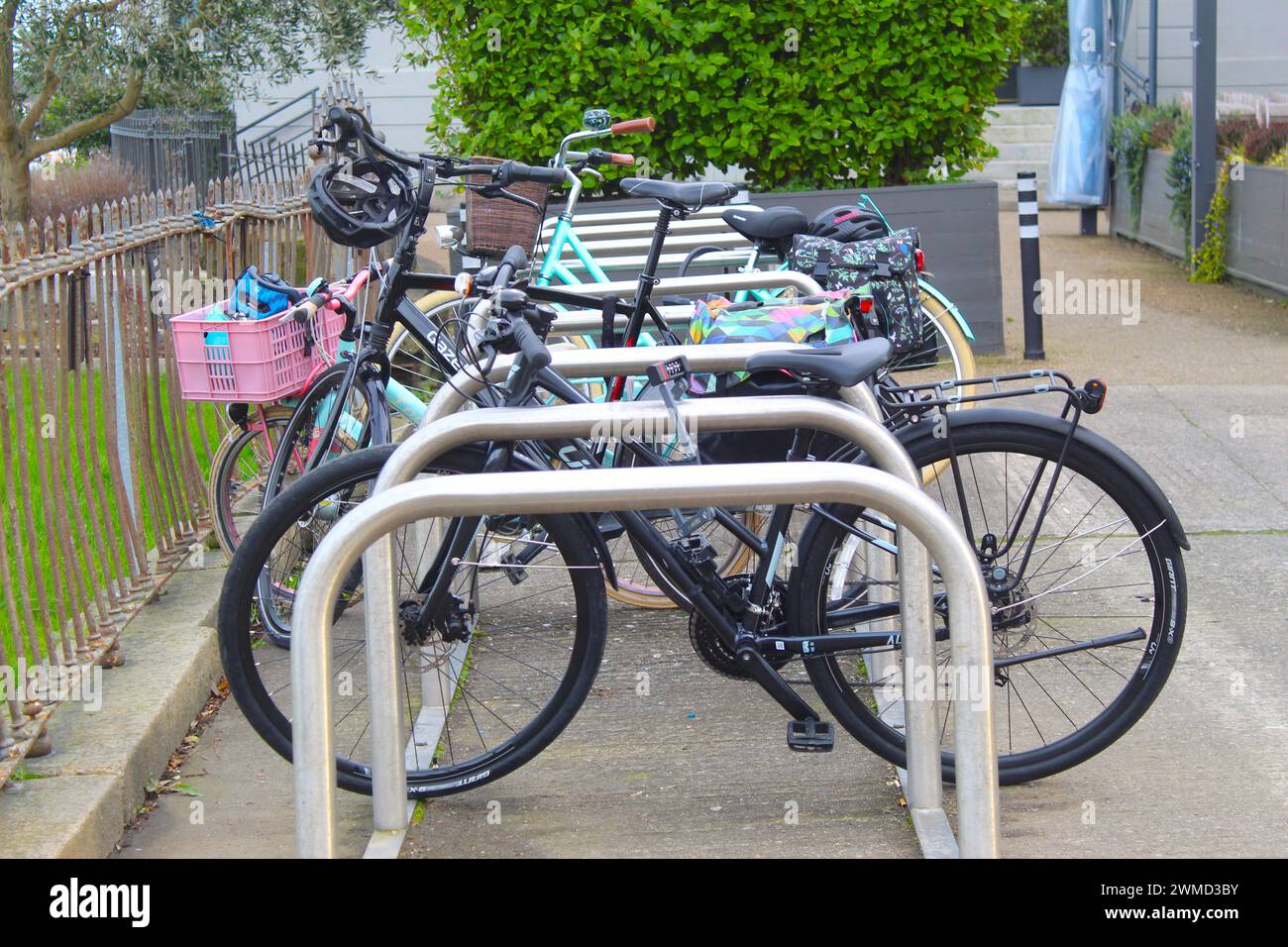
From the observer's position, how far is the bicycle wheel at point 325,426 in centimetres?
439

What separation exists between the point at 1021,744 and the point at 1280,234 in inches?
287

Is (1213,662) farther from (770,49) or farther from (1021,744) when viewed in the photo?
(770,49)

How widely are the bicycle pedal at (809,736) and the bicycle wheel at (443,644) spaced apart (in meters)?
0.51

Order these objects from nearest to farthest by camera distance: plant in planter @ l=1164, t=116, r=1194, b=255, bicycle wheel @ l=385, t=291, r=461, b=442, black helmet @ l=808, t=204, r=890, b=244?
black helmet @ l=808, t=204, r=890, b=244 → bicycle wheel @ l=385, t=291, r=461, b=442 → plant in planter @ l=1164, t=116, r=1194, b=255

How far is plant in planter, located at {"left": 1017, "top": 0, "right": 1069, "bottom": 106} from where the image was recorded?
20625mm

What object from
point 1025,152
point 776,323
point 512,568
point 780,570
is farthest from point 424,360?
point 1025,152

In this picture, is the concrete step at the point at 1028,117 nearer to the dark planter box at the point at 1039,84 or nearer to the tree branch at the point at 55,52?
the dark planter box at the point at 1039,84

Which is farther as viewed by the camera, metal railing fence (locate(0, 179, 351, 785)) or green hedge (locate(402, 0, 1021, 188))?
green hedge (locate(402, 0, 1021, 188))

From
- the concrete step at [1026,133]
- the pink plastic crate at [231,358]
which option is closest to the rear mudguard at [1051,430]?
the pink plastic crate at [231,358]

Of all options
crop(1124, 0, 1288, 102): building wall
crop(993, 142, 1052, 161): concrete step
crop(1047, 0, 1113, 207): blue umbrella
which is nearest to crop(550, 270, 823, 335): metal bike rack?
crop(1047, 0, 1113, 207): blue umbrella

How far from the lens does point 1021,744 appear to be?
12.7 feet

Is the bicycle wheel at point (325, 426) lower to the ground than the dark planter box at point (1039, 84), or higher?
lower

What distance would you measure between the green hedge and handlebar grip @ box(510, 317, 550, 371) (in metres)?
5.14

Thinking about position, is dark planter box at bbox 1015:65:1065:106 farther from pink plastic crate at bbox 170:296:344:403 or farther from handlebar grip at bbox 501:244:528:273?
handlebar grip at bbox 501:244:528:273
